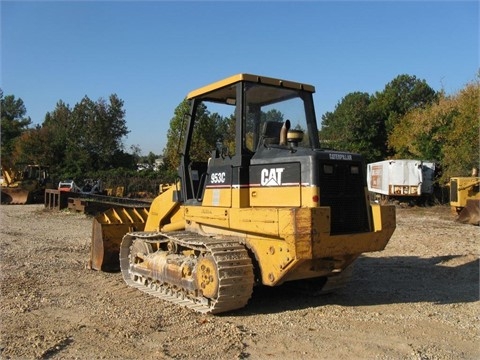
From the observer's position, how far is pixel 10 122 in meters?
62.8

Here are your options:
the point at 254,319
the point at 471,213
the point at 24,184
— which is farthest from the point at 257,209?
the point at 24,184

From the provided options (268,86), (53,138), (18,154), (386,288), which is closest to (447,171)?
(386,288)

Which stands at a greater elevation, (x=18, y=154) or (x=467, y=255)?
(x=18, y=154)

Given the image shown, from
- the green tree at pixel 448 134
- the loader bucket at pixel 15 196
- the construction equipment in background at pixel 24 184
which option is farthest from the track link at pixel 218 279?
the construction equipment in background at pixel 24 184

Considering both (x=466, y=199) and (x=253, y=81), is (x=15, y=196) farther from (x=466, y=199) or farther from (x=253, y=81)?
(x=253, y=81)

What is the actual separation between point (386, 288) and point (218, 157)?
338 cm

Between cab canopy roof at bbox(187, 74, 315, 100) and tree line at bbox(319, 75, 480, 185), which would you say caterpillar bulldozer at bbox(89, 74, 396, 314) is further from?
tree line at bbox(319, 75, 480, 185)

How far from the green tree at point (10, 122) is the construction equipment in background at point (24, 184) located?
16051mm

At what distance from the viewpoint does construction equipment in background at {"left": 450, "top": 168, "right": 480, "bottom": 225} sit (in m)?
17.2

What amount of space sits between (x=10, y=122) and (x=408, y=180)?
175 feet

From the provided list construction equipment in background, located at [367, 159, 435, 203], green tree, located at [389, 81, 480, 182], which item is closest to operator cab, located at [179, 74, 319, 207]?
construction equipment in background, located at [367, 159, 435, 203]

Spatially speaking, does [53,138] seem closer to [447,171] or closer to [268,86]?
[447,171]

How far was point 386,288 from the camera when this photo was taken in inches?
306

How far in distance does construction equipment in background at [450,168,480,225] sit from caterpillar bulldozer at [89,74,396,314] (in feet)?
39.8
